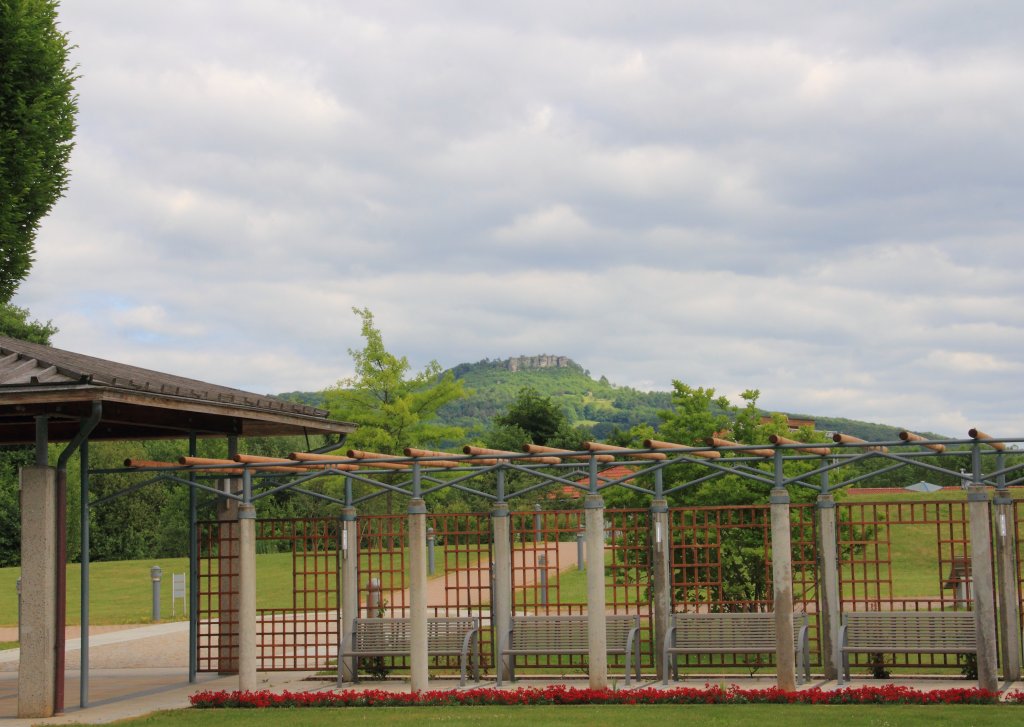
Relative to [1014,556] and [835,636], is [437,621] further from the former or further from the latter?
[1014,556]

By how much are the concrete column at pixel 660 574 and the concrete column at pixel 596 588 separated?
145cm

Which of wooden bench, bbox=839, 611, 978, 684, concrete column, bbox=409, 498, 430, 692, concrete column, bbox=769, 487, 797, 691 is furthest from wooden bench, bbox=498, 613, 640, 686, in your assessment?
wooden bench, bbox=839, 611, 978, 684

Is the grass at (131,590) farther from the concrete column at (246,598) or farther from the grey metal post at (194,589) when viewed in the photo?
the concrete column at (246,598)

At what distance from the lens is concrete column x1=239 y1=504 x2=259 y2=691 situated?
13328 mm

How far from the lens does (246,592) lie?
1334 centimetres

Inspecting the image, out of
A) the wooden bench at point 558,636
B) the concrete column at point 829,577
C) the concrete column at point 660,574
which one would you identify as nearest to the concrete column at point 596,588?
the wooden bench at point 558,636

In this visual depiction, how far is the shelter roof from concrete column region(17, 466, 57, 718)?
33.1 inches

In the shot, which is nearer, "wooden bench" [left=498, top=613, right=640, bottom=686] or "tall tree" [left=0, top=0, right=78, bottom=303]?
"wooden bench" [left=498, top=613, right=640, bottom=686]

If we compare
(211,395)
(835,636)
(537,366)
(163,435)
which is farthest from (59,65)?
(537,366)

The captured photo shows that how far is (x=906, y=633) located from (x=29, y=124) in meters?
17.5

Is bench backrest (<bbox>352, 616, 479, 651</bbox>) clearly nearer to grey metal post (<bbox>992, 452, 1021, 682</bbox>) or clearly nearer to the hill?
grey metal post (<bbox>992, 452, 1021, 682</bbox>)

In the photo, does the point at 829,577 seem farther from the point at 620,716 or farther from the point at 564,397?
the point at 564,397

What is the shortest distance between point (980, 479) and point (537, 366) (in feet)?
375

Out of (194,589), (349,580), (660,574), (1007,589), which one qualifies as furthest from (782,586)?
(194,589)
